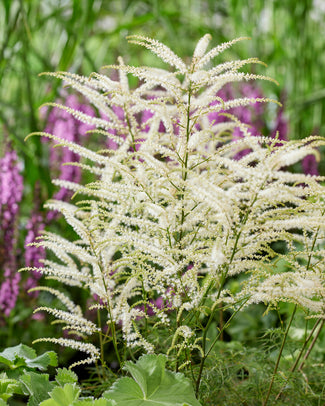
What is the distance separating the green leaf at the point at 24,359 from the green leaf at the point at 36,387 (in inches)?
3.7

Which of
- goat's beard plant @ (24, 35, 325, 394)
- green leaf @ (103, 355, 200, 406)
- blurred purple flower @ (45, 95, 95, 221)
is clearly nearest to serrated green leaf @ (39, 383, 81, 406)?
green leaf @ (103, 355, 200, 406)

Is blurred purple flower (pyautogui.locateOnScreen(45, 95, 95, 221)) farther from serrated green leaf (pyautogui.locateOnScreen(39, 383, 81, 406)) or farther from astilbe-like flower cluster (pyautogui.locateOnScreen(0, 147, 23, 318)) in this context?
serrated green leaf (pyautogui.locateOnScreen(39, 383, 81, 406))

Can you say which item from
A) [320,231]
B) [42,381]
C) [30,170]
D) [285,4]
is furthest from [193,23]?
[42,381]

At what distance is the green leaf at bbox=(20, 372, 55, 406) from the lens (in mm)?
785

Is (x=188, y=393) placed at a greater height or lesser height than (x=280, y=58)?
lesser

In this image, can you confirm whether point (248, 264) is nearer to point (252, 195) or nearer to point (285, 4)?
point (252, 195)

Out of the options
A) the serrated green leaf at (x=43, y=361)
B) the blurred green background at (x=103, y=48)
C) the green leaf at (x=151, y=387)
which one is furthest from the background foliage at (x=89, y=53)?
the serrated green leaf at (x=43, y=361)

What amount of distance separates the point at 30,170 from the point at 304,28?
4.99 ft

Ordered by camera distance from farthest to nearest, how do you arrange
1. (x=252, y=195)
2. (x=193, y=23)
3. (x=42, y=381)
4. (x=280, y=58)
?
(x=280, y=58) → (x=193, y=23) → (x=42, y=381) → (x=252, y=195)

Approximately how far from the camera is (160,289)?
0.83m

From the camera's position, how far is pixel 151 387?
0.78m

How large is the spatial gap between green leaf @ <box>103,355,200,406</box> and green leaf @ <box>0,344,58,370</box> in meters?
0.23

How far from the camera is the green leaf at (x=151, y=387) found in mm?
738

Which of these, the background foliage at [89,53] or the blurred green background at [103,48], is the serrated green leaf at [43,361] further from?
the blurred green background at [103,48]
